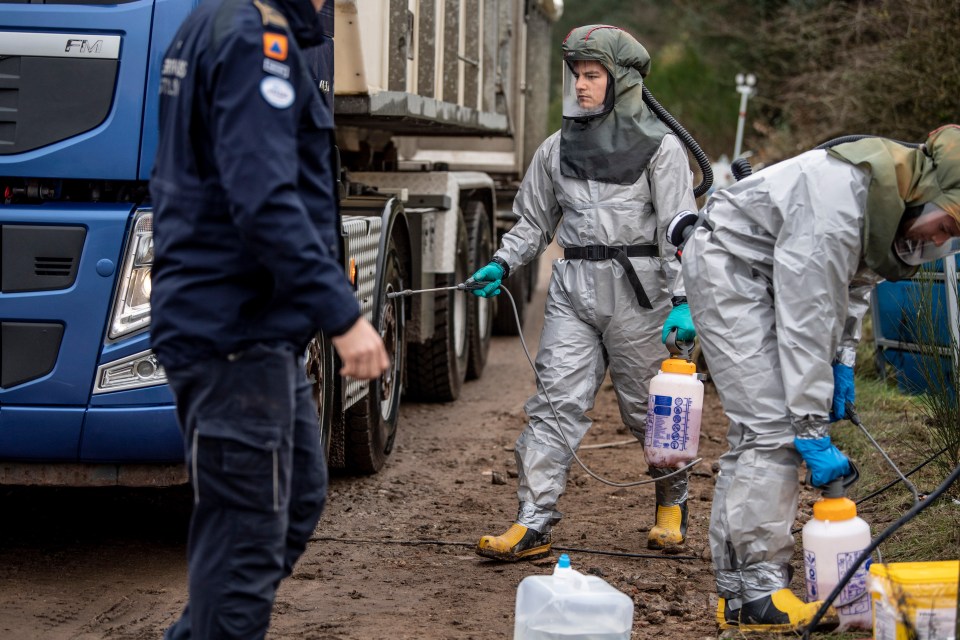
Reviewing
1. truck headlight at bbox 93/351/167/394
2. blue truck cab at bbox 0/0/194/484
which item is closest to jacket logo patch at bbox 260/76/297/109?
blue truck cab at bbox 0/0/194/484

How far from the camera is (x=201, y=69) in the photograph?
9.50ft

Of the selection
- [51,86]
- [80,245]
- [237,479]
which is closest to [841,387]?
[237,479]

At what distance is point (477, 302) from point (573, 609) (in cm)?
602

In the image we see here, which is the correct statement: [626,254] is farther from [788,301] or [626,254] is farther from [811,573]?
[811,573]

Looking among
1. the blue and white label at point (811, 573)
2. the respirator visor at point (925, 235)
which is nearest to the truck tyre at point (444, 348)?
the blue and white label at point (811, 573)

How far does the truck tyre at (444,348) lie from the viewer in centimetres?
835

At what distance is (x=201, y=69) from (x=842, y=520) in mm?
2286

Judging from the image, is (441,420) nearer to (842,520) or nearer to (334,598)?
(334,598)

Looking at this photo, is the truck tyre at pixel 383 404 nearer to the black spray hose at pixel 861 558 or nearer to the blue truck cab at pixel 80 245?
the blue truck cab at pixel 80 245

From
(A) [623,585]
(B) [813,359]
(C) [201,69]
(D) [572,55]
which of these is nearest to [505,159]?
(D) [572,55]

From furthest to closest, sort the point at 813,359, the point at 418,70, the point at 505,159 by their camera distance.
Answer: the point at 505,159 < the point at 418,70 < the point at 813,359

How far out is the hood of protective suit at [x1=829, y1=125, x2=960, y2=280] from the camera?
3664mm

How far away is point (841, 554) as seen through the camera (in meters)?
3.85

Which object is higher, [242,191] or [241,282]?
[242,191]
